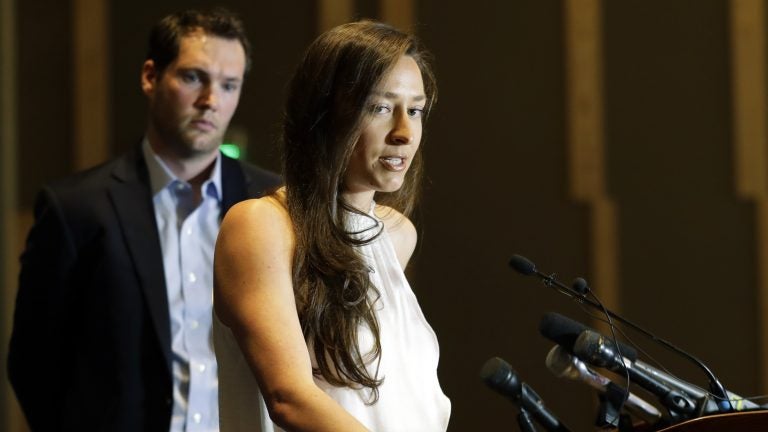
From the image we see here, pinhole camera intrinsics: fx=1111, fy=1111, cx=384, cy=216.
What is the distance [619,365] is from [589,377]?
2.6 inches

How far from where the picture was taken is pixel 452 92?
496 cm

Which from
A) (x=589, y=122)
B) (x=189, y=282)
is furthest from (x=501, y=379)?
(x=589, y=122)

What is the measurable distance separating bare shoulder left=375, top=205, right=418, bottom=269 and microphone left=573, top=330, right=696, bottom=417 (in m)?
0.56

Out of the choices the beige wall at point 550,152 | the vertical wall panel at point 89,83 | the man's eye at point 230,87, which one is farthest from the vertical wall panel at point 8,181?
the man's eye at point 230,87

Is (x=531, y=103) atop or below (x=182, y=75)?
below

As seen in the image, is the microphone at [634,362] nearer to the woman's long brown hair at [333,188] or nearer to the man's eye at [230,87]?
the woman's long brown hair at [333,188]

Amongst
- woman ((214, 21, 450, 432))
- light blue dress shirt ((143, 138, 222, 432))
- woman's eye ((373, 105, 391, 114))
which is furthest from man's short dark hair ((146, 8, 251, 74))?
woman's eye ((373, 105, 391, 114))

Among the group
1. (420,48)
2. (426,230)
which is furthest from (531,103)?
(420,48)

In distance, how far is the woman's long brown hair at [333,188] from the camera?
67.5 inches

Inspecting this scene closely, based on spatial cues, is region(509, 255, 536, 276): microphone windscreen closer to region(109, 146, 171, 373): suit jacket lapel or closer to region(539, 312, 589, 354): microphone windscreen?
region(539, 312, 589, 354): microphone windscreen

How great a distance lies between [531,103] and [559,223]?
21.4 inches

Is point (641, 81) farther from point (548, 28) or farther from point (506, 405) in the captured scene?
point (506, 405)

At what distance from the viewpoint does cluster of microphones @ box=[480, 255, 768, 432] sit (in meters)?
1.63

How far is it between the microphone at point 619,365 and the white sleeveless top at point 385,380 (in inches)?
11.6
